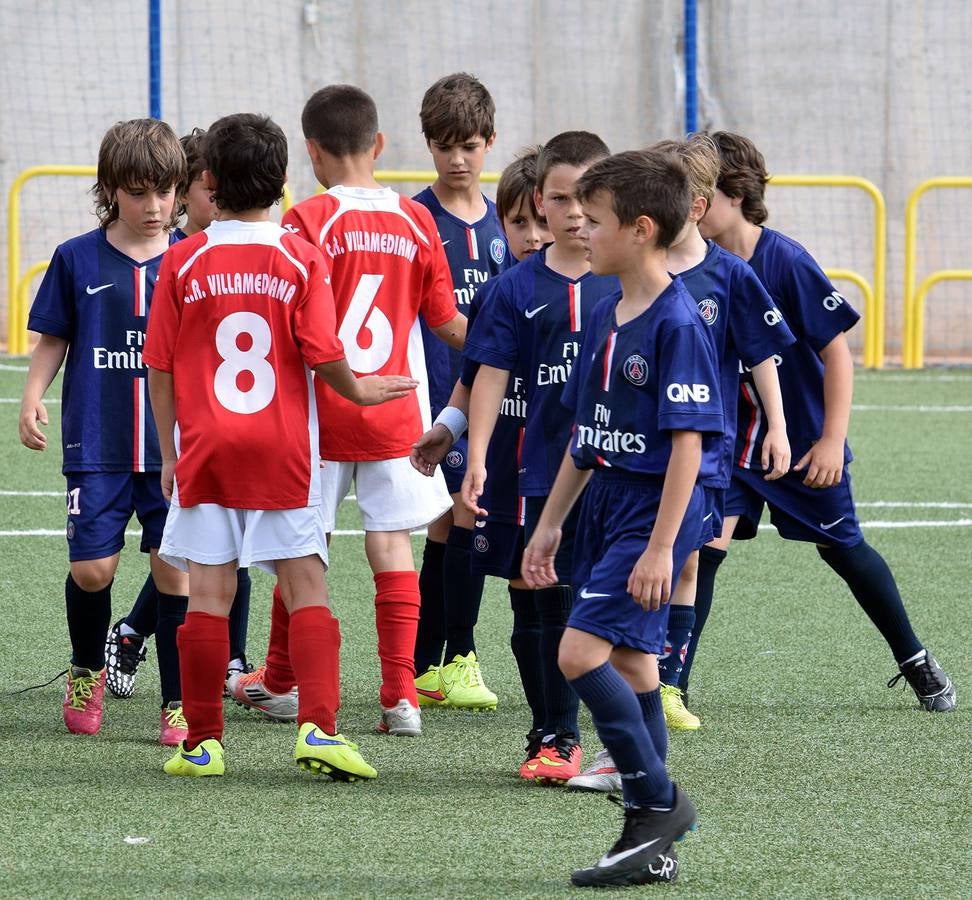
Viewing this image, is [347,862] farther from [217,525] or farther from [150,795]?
[217,525]

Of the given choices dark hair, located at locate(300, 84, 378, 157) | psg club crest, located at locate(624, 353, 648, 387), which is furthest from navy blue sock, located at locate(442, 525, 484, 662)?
psg club crest, located at locate(624, 353, 648, 387)

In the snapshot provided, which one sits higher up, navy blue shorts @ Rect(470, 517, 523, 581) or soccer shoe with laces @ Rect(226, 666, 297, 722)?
navy blue shorts @ Rect(470, 517, 523, 581)

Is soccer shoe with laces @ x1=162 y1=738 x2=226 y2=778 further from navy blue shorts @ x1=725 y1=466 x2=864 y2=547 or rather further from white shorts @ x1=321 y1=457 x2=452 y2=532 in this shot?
navy blue shorts @ x1=725 y1=466 x2=864 y2=547

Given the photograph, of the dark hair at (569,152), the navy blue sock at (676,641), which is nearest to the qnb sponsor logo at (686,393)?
the dark hair at (569,152)

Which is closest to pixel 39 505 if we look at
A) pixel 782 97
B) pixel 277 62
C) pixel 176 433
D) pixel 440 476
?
pixel 440 476

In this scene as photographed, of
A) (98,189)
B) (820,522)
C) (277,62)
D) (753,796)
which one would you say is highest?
(277,62)

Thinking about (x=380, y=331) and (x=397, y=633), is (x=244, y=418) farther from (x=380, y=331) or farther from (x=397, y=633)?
(x=397, y=633)

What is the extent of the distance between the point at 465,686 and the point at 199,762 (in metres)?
1.00

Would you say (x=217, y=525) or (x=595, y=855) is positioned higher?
(x=217, y=525)

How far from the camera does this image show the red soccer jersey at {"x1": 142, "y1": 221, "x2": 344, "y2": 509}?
3.76 metres

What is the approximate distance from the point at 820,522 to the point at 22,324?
8520 mm

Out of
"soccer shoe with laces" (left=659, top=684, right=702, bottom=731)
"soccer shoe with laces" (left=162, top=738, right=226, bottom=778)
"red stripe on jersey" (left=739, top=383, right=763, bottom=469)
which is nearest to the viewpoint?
"soccer shoe with laces" (left=162, top=738, right=226, bottom=778)

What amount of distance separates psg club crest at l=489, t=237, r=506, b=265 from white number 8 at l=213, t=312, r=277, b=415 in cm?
154

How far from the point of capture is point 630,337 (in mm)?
3260
